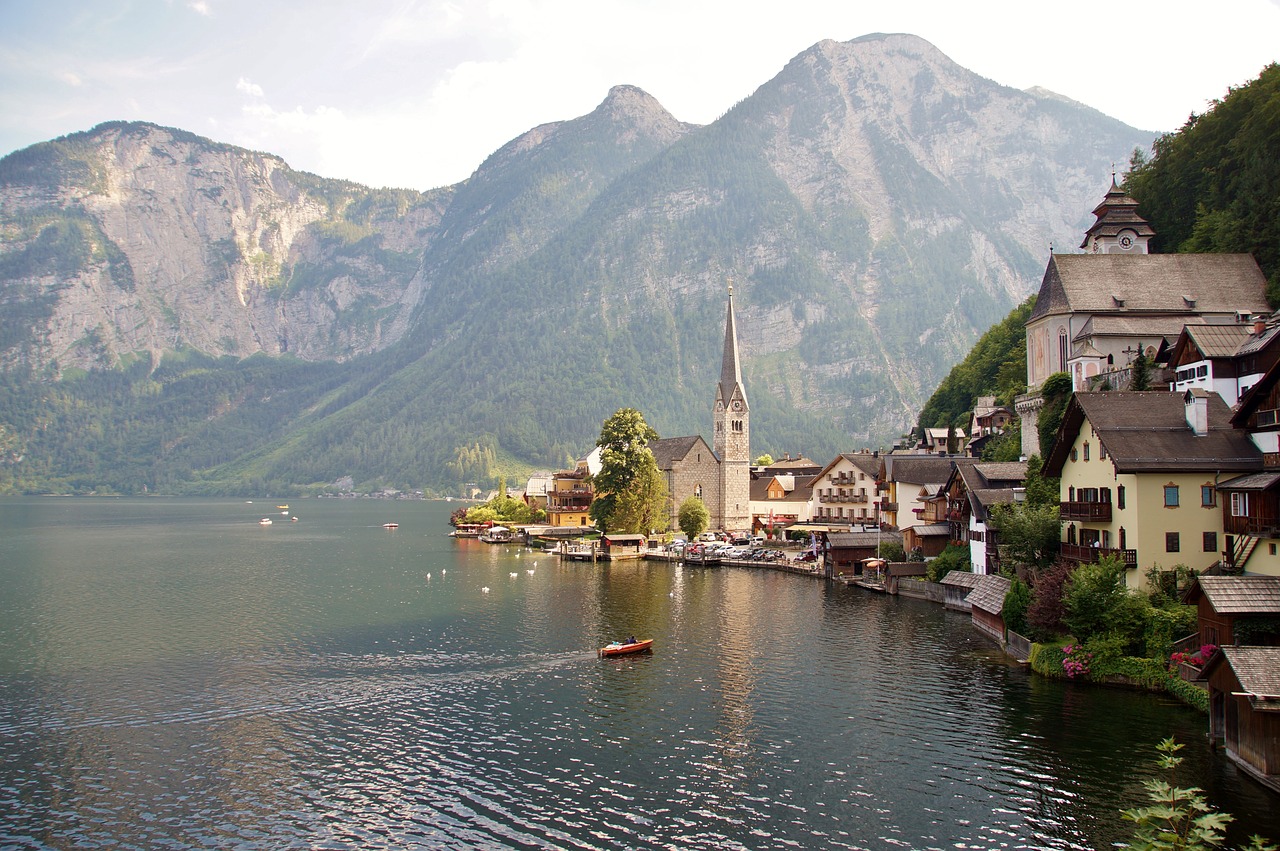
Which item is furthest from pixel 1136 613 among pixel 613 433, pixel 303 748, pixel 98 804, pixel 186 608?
pixel 613 433

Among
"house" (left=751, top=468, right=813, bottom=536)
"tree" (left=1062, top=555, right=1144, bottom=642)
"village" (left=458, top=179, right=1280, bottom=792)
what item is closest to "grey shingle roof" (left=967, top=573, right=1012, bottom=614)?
"village" (left=458, top=179, right=1280, bottom=792)

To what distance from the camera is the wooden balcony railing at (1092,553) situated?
45469mm

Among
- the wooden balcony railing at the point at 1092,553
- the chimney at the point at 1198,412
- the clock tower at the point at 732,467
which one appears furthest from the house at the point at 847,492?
the chimney at the point at 1198,412

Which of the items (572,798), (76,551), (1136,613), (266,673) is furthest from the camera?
(76,551)

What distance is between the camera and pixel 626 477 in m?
124

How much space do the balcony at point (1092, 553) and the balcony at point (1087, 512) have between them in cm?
149

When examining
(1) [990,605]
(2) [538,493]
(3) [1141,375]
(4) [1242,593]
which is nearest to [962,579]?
(1) [990,605]

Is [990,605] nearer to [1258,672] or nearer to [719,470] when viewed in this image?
[1258,672]

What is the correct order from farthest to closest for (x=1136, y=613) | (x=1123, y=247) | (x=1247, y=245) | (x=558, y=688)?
(x=1123, y=247)
(x=1247, y=245)
(x=558, y=688)
(x=1136, y=613)

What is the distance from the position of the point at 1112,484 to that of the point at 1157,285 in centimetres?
3606

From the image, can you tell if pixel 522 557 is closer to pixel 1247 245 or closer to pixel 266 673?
pixel 266 673

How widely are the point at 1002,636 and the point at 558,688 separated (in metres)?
26.2

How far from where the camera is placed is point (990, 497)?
2758 inches

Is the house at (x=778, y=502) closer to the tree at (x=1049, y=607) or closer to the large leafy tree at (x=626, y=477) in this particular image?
the large leafy tree at (x=626, y=477)
